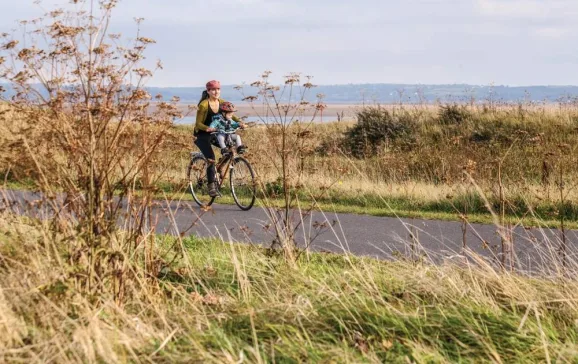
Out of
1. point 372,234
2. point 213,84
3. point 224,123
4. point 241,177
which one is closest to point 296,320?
point 372,234

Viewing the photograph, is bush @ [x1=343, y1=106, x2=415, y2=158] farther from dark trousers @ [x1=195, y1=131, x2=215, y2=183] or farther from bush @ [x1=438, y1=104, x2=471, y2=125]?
dark trousers @ [x1=195, y1=131, x2=215, y2=183]

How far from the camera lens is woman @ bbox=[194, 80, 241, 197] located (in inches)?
515

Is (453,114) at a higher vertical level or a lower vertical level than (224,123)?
lower

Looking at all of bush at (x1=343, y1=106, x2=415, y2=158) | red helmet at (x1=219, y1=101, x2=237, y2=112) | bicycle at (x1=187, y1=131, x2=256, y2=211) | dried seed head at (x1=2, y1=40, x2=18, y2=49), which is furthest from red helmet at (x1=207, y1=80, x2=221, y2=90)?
bush at (x1=343, y1=106, x2=415, y2=158)

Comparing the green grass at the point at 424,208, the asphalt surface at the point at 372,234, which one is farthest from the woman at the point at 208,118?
the green grass at the point at 424,208

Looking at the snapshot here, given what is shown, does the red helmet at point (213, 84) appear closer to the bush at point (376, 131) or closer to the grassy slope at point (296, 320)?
the grassy slope at point (296, 320)

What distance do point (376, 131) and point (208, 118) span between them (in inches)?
515

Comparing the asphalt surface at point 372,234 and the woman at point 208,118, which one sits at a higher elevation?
the woman at point 208,118

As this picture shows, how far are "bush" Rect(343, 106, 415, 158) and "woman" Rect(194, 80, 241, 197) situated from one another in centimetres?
1081

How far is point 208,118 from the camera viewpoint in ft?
43.9

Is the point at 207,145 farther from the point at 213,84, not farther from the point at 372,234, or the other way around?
the point at 372,234

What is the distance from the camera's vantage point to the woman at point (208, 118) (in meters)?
13.1

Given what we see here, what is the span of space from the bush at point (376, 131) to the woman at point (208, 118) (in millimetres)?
10810

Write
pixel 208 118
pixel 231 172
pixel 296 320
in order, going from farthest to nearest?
1. pixel 231 172
2. pixel 208 118
3. pixel 296 320
